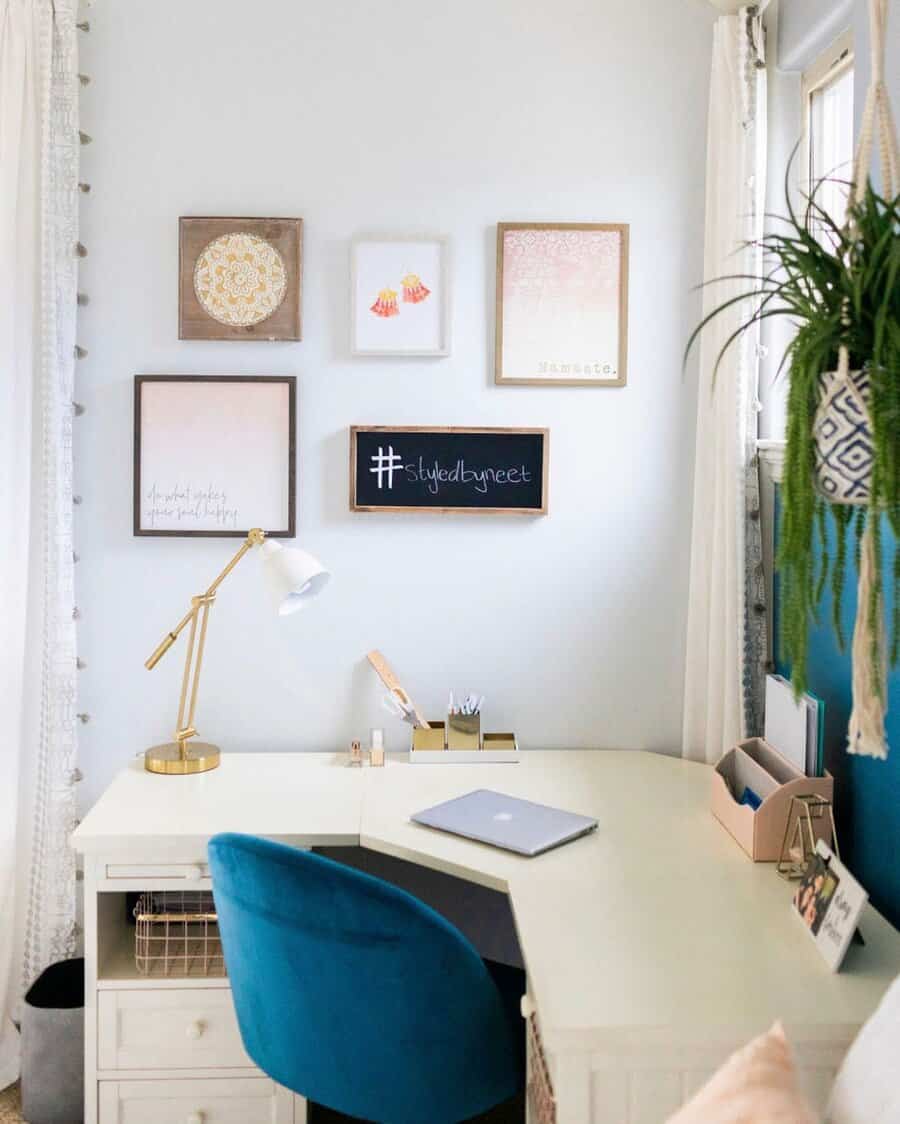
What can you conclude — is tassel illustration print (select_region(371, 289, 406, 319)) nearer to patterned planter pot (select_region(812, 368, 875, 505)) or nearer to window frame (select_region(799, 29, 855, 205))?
window frame (select_region(799, 29, 855, 205))

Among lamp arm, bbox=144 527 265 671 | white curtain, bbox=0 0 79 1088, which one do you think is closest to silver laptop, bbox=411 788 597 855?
lamp arm, bbox=144 527 265 671

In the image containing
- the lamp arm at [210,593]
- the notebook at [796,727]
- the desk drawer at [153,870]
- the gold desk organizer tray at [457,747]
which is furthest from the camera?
the gold desk organizer tray at [457,747]

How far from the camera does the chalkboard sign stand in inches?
98.6

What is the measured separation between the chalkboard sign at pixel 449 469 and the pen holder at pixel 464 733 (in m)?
0.45

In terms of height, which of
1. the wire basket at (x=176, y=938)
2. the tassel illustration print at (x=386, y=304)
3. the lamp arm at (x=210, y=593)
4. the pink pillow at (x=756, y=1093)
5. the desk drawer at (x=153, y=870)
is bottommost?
the wire basket at (x=176, y=938)

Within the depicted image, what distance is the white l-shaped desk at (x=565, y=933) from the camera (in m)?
1.40

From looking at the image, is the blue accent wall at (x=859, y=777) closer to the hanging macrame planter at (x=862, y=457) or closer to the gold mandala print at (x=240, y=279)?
the hanging macrame planter at (x=862, y=457)

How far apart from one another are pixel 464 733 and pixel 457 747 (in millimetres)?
33

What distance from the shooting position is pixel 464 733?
2451 mm

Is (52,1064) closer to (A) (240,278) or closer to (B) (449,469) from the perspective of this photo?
(B) (449,469)

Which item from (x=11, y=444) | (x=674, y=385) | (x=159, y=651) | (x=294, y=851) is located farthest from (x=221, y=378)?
(x=294, y=851)

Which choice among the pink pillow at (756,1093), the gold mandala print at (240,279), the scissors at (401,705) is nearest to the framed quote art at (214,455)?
the gold mandala print at (240,279)

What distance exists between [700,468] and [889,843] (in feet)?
3.02

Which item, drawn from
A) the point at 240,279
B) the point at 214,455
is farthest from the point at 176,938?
the point at 240,279
